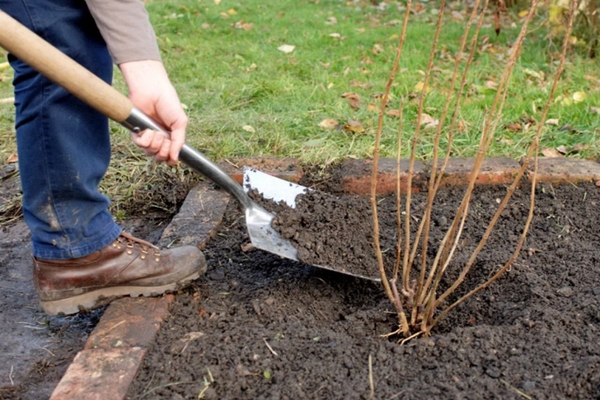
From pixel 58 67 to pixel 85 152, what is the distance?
413 mm

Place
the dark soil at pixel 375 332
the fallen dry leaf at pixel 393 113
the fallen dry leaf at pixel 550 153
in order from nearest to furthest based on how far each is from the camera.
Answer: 1. the dark soil at pixel 375 332
2. the fallen dry leaf at pixel 550 153
3. the fallen dry leaf at pixel 393 113

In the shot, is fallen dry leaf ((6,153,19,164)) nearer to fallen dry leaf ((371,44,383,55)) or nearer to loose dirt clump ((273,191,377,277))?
loose dirt clump ((273,191,377,277))

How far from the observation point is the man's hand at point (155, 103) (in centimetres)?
174

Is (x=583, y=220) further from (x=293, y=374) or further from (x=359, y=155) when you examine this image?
(x=293, y=374)

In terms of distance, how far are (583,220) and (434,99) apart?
1489 mm

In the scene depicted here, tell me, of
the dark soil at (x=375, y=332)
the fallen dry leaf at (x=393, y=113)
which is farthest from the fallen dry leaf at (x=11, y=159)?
the fallen dry leaf at (x=393, y=113)

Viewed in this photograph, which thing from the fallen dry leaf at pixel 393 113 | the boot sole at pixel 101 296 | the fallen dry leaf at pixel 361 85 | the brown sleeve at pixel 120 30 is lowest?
the fallen dry leaf at pixel 361 85

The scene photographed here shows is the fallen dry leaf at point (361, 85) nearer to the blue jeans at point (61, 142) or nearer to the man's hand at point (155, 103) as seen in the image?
the blue jeans at point (61, 142)

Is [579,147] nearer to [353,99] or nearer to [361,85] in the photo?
[353,99]

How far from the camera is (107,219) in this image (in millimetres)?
2076

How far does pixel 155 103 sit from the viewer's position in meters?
1.77

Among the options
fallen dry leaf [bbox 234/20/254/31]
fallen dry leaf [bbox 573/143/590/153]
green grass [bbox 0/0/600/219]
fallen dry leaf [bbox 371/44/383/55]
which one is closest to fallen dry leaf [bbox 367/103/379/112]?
green grass [bbox 0/0/600/219]

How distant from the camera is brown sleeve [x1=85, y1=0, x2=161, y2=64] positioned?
172 centimetres

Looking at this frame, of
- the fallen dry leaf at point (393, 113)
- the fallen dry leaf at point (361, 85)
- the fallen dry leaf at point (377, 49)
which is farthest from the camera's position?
the fallen dry leaf at point (377, 49)
